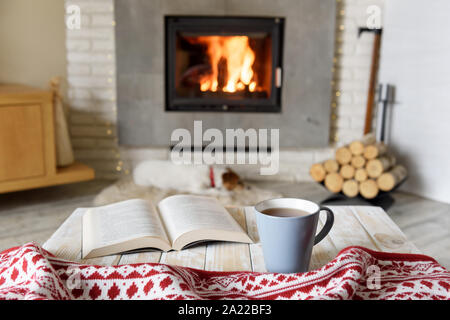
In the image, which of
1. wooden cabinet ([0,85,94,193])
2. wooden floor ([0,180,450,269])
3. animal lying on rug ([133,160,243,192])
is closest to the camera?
wooden floor ([0,180,450,269])

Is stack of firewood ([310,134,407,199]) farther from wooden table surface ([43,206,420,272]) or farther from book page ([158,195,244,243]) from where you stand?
book page ([158,195,244,243])

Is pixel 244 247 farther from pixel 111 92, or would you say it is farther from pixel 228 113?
pixel 111 92

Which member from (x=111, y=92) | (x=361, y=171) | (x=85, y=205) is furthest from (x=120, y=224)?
(x=111, y=92)

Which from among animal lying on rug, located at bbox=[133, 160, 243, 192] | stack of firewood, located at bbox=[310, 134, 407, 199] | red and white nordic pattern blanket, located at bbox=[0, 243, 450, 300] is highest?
red and white nordic pattern blanket, located at bbox=[0, 243, 450, 300]

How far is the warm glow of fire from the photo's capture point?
2855 mm

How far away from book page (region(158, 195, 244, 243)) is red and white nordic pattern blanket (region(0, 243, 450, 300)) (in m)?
0.16

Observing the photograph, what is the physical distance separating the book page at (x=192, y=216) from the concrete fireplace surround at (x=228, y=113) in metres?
1.85

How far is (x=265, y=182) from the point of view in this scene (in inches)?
121

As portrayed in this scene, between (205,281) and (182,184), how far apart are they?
6.55 ft

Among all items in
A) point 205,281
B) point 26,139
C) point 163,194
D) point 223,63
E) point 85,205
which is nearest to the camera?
point 205,281

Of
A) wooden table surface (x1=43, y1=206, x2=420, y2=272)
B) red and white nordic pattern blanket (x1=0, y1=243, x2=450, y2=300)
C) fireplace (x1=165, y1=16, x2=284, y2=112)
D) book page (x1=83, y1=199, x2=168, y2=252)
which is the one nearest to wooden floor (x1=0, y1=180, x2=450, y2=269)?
fireplace (x1=165, y1=16, x2=284, y2=112)

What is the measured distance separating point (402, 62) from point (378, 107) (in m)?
0.29

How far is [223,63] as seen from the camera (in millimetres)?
2881
